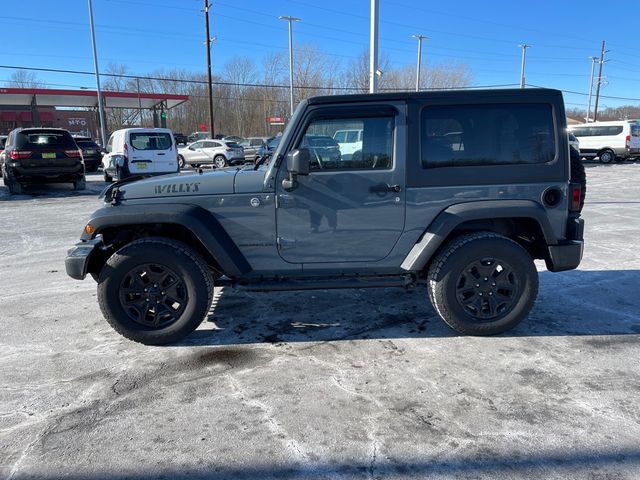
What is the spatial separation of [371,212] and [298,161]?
29.5 inches

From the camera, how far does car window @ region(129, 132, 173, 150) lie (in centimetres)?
1438

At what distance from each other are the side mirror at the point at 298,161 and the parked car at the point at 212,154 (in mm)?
20793

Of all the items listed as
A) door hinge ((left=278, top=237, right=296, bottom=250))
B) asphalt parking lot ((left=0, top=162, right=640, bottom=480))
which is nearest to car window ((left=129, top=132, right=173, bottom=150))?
asphalt parking lot ((left=0, top=162, right=640, bottom=480))

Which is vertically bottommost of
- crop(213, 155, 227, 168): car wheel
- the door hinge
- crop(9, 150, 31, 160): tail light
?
the door hinge

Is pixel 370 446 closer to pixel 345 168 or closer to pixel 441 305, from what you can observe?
pixel 441 305

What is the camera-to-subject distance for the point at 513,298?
3.90 metres

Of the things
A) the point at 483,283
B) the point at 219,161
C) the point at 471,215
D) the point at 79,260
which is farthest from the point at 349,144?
the point at 219,161

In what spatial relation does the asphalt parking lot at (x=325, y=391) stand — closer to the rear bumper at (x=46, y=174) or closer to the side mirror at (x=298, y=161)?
the side mirror at (x=298, y=161)

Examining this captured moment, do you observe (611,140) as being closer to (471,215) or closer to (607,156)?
(607,156)

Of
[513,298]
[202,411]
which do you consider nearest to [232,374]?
[202,411]

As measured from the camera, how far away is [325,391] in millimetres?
3146

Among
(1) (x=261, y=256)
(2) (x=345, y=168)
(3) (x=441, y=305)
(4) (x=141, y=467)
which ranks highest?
(2) (x=345, y=168)

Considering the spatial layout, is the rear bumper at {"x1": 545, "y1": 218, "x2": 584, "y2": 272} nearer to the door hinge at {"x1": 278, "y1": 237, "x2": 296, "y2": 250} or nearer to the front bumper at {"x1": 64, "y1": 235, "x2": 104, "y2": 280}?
the door hinge at {"x1": 278, "y1": 237, "x2": 296, "y2": 250}

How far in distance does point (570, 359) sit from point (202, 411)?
2.68 m
